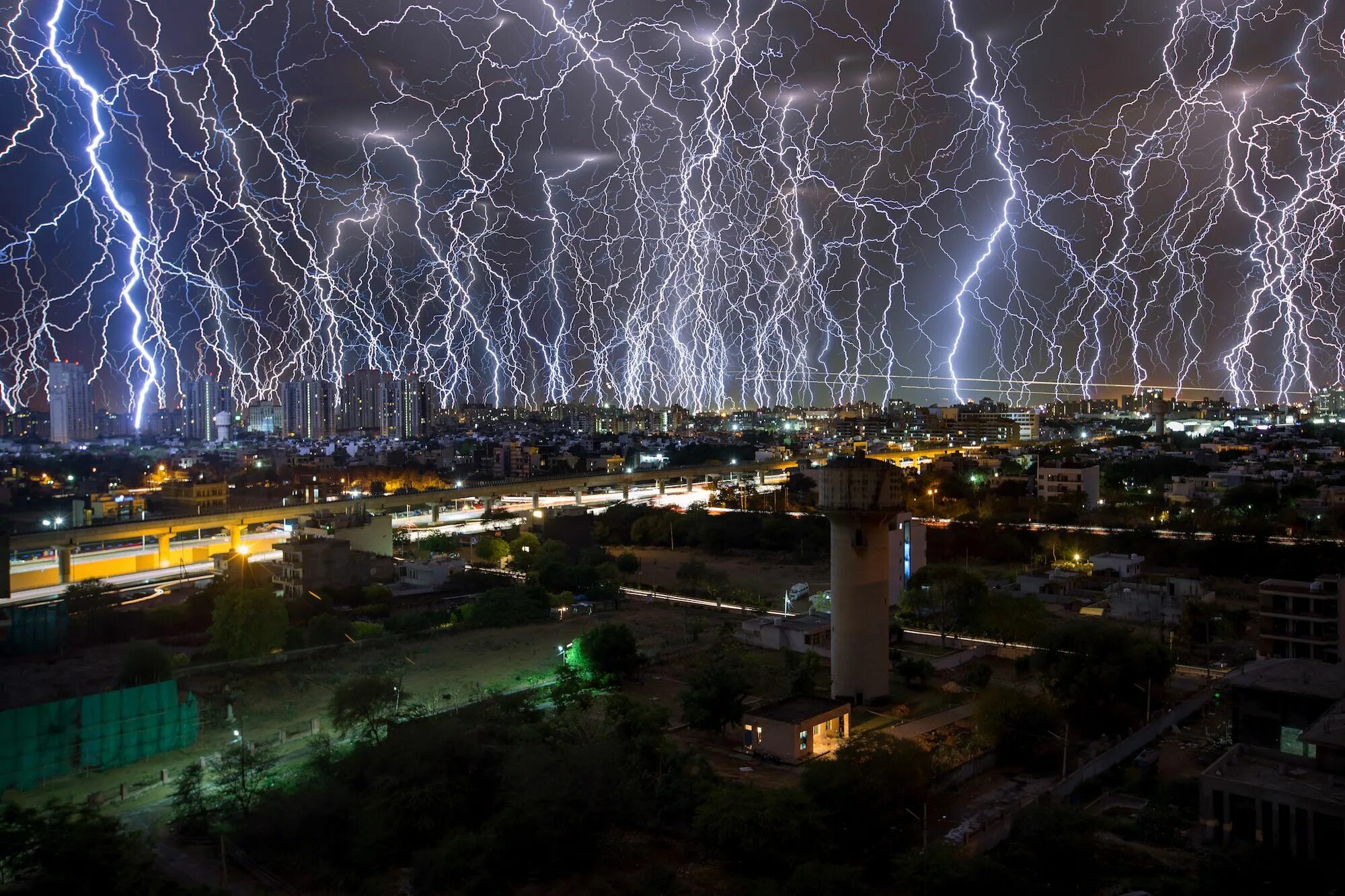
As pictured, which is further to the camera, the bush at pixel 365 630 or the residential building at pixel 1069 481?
the residential building at pixel 1069 481

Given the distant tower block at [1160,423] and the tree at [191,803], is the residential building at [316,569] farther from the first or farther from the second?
the distant tower block at [1160,423]

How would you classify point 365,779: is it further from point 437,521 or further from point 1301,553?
point 437,521

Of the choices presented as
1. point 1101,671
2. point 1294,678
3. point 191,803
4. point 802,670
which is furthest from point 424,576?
point 1294,678

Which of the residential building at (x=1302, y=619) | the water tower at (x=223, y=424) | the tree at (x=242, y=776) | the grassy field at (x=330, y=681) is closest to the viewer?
the tree at (x=242, y=776)

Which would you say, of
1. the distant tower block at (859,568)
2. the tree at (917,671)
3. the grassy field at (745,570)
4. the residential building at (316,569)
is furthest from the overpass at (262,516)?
the distant tower block at (859,568)

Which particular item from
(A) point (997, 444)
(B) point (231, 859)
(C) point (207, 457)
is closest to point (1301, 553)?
(B) point (231, 859)
